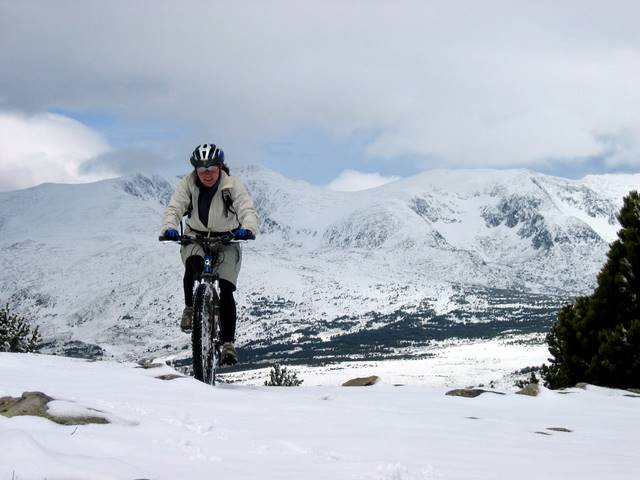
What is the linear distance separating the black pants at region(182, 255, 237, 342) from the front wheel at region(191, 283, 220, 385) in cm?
14

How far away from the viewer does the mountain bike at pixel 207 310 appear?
10758mm

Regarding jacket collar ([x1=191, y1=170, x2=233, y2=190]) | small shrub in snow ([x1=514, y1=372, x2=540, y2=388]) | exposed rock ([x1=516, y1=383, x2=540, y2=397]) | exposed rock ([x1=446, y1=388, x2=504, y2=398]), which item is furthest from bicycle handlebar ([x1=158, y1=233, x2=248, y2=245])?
small shrub in snow ([x1=514, y1=372, x2=540, y2=388])

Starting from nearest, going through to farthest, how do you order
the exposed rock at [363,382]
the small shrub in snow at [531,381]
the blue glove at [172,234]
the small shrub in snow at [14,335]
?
the blue glove at [172,234], the exposed rock at [363,382], the small shrub in snow at [531,381], the small shrub in snow at [14,335]

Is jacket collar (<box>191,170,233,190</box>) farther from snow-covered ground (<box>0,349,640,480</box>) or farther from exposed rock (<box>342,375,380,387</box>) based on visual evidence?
exposed rock (<box>342,375,380,387</box>)

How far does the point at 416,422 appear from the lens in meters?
8.05

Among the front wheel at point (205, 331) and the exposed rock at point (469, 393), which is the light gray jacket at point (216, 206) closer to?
the front wheel at point (205, 331)

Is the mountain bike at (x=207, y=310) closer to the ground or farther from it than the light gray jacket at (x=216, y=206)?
closer to the ground

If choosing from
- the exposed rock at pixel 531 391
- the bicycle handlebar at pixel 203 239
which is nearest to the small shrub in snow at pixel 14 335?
the bicycle handlebar at pixel 203 239

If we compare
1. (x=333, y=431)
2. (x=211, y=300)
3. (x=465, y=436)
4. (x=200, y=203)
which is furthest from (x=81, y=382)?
(x=465, y=436)

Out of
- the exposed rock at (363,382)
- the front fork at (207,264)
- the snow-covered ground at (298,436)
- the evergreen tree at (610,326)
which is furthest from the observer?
the evergreen tree at (610,326)

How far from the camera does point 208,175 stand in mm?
11047

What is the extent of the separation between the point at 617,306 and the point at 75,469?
48.3ft

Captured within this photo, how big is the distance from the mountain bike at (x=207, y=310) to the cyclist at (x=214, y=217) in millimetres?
112

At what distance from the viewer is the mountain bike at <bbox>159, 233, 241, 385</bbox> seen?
10.8 meters
